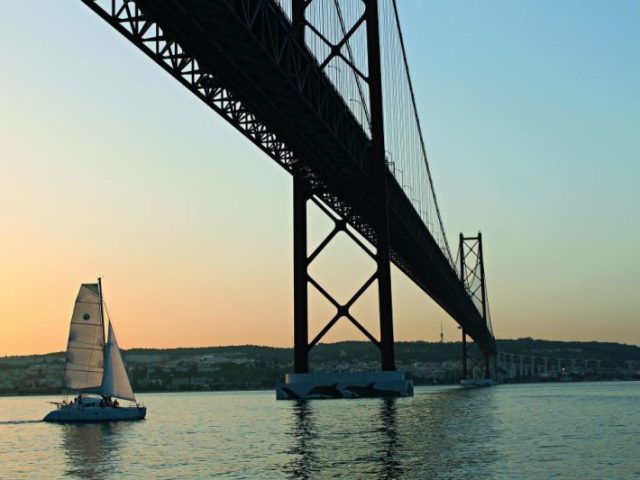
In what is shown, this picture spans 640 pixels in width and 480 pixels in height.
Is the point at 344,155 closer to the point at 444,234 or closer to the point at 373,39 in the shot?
the point at 373,39

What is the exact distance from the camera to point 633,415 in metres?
50.3

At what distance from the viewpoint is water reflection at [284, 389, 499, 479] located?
25.0 m

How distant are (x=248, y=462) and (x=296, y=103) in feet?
39.7

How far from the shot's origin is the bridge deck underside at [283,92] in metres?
27.6

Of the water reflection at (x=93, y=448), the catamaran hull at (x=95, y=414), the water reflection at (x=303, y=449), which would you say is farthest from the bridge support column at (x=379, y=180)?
the water reflection at (x=93, y=448)

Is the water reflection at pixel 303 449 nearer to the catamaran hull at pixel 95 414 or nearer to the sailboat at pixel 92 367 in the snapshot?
the catamaran hull at pixel 95 414

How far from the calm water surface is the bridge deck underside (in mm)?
10157

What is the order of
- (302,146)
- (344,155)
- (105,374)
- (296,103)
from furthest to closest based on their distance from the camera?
(105,374)
(344,155)
(302,146)
(296,103)

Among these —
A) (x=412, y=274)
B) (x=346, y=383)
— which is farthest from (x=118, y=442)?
(x=412, y=274)

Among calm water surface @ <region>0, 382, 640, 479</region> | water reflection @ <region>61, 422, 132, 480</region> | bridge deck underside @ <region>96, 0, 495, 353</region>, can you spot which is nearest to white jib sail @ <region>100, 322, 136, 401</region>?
water reflection @ <region>61, 422, 132, 480</region>

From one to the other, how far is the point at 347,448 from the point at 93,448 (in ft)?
31.6

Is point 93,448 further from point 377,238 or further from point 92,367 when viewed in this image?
point 377,238

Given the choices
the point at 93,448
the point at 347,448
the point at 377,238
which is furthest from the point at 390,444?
the point at 377,238

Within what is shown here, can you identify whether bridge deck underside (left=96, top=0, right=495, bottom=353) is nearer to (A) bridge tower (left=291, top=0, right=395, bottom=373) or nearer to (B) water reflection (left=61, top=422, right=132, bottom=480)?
(A) bridge tower (left=291, top=0, right=395, bottom=373)
